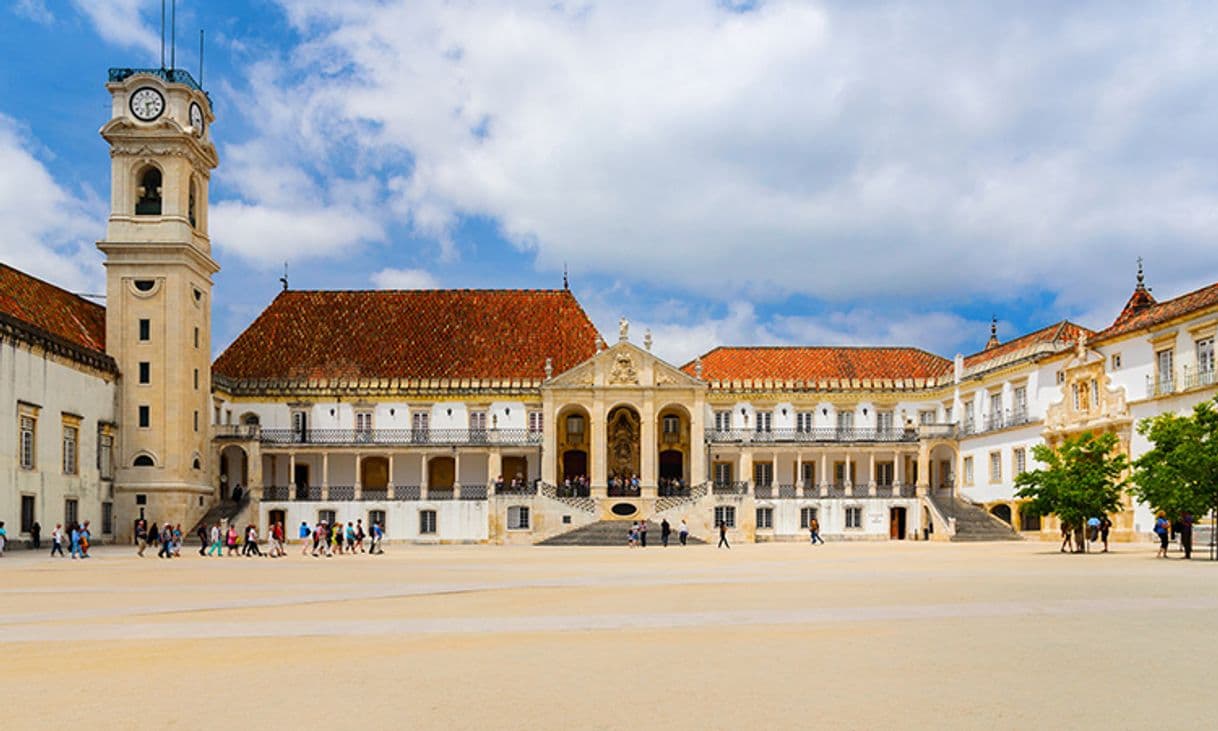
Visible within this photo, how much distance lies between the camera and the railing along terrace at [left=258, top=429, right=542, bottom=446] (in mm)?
57719

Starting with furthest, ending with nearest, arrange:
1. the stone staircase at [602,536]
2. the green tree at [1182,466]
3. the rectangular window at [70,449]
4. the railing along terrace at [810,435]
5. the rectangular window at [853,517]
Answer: the railing along terrace at [810,435]
the rectangular window at [853,517]
the stone staircase at [602,536]
the rectangular window at [70,449]
the green tree at [1182,466]

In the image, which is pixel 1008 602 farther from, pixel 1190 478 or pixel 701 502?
pixel 701 502

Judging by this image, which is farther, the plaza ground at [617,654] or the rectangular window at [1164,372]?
the rectangular window at [1164,372]

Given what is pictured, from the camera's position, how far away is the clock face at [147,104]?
165 feet

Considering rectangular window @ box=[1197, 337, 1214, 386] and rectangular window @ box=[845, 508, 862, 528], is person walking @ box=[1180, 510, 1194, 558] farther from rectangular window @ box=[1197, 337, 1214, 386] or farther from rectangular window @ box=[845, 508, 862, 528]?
rectangular window @ box=[845, 508, 862, 528]

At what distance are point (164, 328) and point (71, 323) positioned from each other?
3.52 meters

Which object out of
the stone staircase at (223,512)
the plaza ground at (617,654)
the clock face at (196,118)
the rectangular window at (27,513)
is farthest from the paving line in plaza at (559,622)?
the clock face at (196,118)

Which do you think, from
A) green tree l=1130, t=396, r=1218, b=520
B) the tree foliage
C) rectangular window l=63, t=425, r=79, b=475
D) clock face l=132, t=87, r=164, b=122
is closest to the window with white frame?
the tree foliage

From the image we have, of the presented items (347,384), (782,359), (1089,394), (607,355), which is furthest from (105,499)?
(1089,394)

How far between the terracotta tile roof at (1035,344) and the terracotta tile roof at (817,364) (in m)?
5.30

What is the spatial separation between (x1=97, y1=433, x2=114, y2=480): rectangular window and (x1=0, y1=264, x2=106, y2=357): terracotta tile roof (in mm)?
3345

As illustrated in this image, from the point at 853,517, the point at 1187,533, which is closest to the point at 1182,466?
the point at 1187,533

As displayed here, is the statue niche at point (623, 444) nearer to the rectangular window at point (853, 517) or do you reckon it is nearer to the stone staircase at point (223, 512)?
the rectangular window at point (853, 517)

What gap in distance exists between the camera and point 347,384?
58938 millimetres
